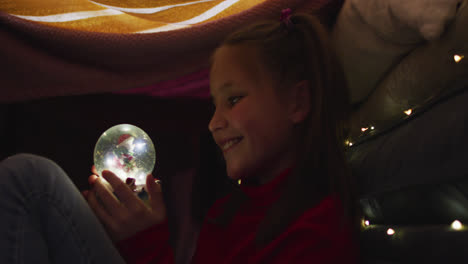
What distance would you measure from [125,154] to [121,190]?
0.10 meters


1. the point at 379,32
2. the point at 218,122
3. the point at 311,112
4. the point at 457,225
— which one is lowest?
the point at 457,225

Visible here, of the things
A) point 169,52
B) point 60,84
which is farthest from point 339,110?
point 60,84

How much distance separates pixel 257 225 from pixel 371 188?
29 cm

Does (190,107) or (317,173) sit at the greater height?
(190,107)

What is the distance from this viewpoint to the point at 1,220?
64 centimetres

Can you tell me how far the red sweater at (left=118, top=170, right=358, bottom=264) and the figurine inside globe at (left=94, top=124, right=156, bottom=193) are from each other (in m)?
0.15

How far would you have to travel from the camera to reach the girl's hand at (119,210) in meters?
0.83

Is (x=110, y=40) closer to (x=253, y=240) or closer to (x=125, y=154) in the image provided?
(x=125, y=154)

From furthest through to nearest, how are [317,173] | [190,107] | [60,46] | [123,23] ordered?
[190,107]
[123,23]
[60,46]
[317,173]

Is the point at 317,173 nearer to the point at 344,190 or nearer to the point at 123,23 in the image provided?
the point at 344,190

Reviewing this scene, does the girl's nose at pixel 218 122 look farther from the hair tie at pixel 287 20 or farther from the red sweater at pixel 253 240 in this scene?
the hair tie at pixel 287 20

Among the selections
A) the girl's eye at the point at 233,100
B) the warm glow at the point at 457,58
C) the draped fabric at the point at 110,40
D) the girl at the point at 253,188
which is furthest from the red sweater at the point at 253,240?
the draped fabric at the point at 110,40

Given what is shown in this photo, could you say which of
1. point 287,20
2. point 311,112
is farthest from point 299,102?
point 287,20

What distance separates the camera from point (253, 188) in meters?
0.86
